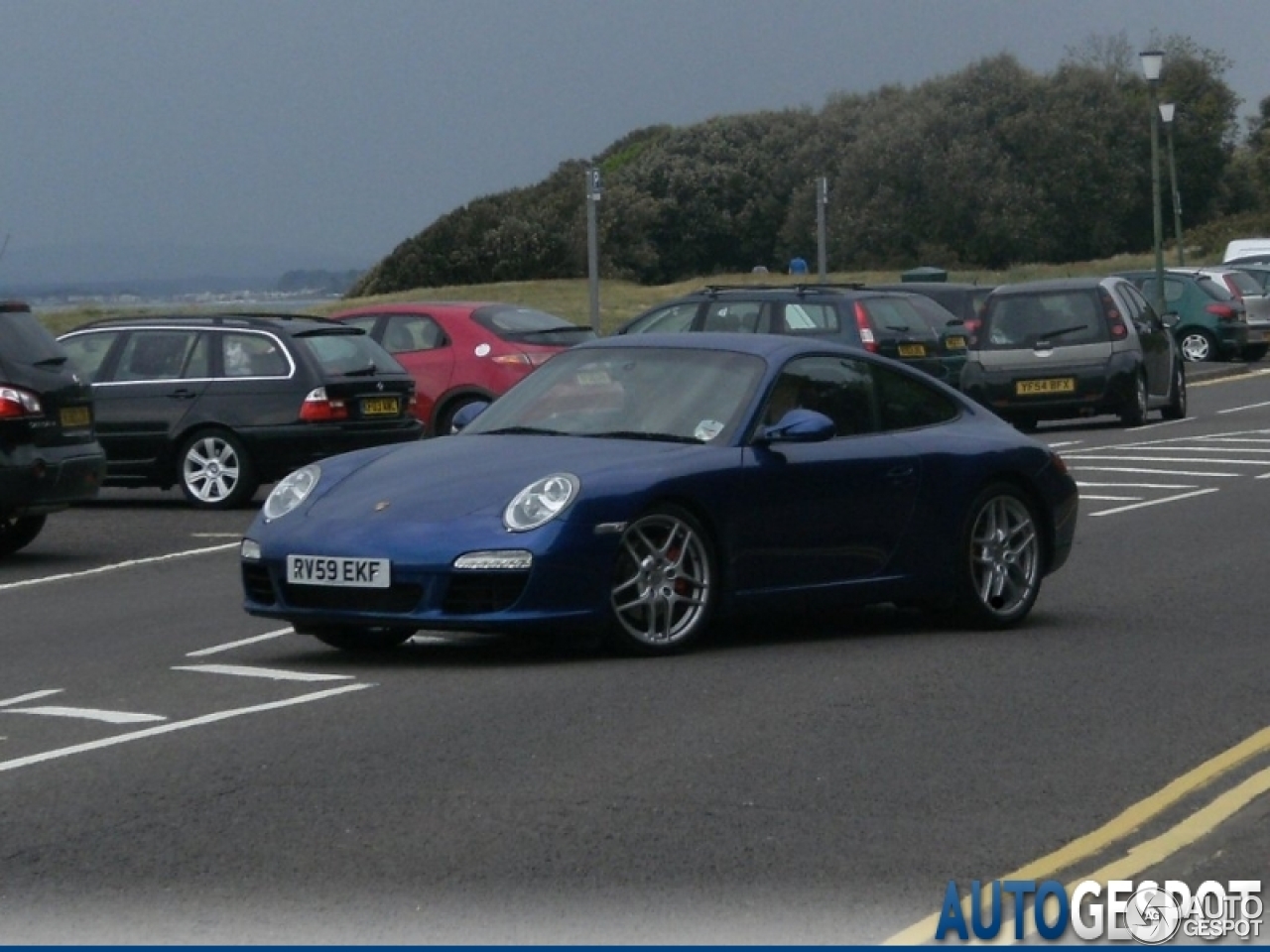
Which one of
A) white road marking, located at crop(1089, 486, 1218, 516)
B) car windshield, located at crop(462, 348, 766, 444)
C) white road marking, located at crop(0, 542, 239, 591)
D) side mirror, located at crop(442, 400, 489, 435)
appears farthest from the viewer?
white road marking, located at crop(1089, 486, 1218, 516)

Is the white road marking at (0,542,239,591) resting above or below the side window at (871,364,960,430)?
below

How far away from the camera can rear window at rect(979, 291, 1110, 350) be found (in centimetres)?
2731

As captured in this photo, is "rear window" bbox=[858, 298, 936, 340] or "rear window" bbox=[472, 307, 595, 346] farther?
"rear window" bbox=[858, 298, 936, 340]

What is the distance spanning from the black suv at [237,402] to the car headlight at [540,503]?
973 cm

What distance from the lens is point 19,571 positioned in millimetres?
15289

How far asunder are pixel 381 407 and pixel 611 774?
12.3 m

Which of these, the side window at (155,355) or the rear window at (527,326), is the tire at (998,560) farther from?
the rear window at (527,326)

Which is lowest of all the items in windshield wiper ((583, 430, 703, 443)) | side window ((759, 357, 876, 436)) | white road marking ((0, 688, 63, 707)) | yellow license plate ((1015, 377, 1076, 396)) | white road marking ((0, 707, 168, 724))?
yellow license plate ((1015, 377, 1076, 396))

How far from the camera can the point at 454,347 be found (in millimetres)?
23906

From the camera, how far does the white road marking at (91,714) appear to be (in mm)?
9032

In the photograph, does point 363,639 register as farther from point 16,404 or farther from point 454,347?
point 454,347

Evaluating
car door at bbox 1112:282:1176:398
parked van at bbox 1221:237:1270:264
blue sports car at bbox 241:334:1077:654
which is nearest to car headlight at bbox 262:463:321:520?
blue sports car at bbox 241:334:1077:654

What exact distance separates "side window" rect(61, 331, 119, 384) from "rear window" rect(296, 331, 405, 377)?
6.00 feet

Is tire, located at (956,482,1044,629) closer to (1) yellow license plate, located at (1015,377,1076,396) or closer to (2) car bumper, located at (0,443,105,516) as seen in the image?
(2) car bumper, located at (0,443,105,516)
